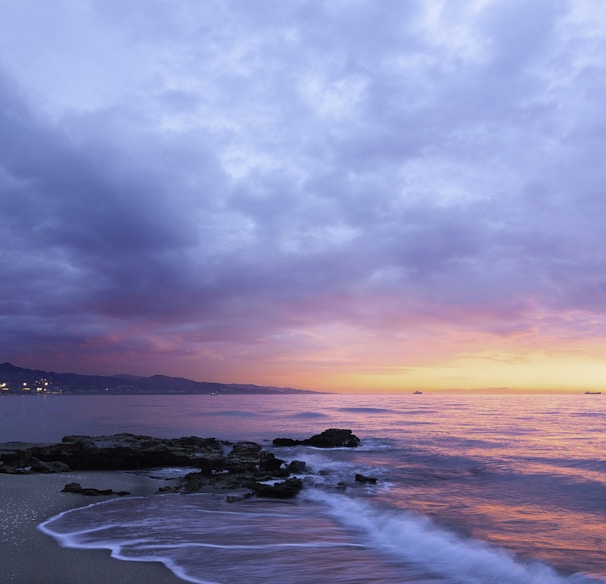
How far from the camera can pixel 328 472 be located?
25.6 meters

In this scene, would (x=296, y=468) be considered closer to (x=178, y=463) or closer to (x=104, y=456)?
(x=178, y=463)

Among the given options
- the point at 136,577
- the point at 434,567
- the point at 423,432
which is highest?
the point at 136,577

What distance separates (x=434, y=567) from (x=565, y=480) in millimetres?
15455

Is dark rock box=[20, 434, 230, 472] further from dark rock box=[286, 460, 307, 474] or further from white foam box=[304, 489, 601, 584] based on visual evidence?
white foam box=[304, 489, 601, 584]

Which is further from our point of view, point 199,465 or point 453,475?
point 199,465

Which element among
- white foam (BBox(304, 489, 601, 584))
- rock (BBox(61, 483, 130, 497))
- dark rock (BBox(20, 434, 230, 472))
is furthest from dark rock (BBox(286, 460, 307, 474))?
rock (BBox(61, 483, 130, 497))

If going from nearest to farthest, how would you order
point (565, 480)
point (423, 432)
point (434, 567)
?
point (434, 567) < point (565, 480) < point (423, 432)

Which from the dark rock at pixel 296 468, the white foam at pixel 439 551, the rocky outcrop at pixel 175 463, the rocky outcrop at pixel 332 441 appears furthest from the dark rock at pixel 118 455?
the rocky outcrop at pixel 332 441

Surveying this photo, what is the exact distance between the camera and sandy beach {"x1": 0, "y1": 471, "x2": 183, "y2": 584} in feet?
27.0

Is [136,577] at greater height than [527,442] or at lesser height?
greater

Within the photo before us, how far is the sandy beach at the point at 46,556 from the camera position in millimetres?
8234

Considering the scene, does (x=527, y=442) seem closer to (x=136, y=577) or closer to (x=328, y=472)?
(x=328, y=472)

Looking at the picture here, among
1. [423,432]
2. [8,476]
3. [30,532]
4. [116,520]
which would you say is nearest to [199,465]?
[8,476]

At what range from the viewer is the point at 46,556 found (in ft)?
30.9
